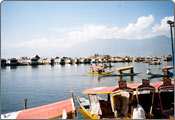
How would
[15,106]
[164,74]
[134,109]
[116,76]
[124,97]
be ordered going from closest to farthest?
1. [134,109]
2. [124,97]
3. [15,106]
4. [164,74]
5. [116,76]

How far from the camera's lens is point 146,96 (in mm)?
8492

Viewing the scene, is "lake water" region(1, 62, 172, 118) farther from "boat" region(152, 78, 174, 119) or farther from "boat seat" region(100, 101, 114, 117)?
"boat" region(152, 78, 174, 119)

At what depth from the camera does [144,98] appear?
27.8 ft

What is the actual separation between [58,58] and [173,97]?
361 ft

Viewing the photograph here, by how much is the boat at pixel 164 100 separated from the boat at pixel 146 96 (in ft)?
0.97

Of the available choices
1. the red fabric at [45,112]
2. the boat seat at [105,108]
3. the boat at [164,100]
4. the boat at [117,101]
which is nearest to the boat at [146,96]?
the boat at [164,100]

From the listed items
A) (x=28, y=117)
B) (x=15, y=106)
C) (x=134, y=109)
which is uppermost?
(x=134, y=109)

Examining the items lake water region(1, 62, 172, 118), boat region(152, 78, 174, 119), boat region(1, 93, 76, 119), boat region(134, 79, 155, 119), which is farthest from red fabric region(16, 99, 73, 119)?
boat region(152, 78, 174, 119)

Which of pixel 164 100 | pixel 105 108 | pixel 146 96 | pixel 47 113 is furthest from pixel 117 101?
pixel 47 113

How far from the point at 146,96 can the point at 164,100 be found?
3.13ft

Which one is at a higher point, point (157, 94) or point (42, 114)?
point (157, 94)

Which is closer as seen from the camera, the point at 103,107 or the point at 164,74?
the point at 103,107

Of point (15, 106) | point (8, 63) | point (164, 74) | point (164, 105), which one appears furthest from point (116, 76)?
point (8, 63)

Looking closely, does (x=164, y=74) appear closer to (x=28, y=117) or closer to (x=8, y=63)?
(x=28, y=117)
